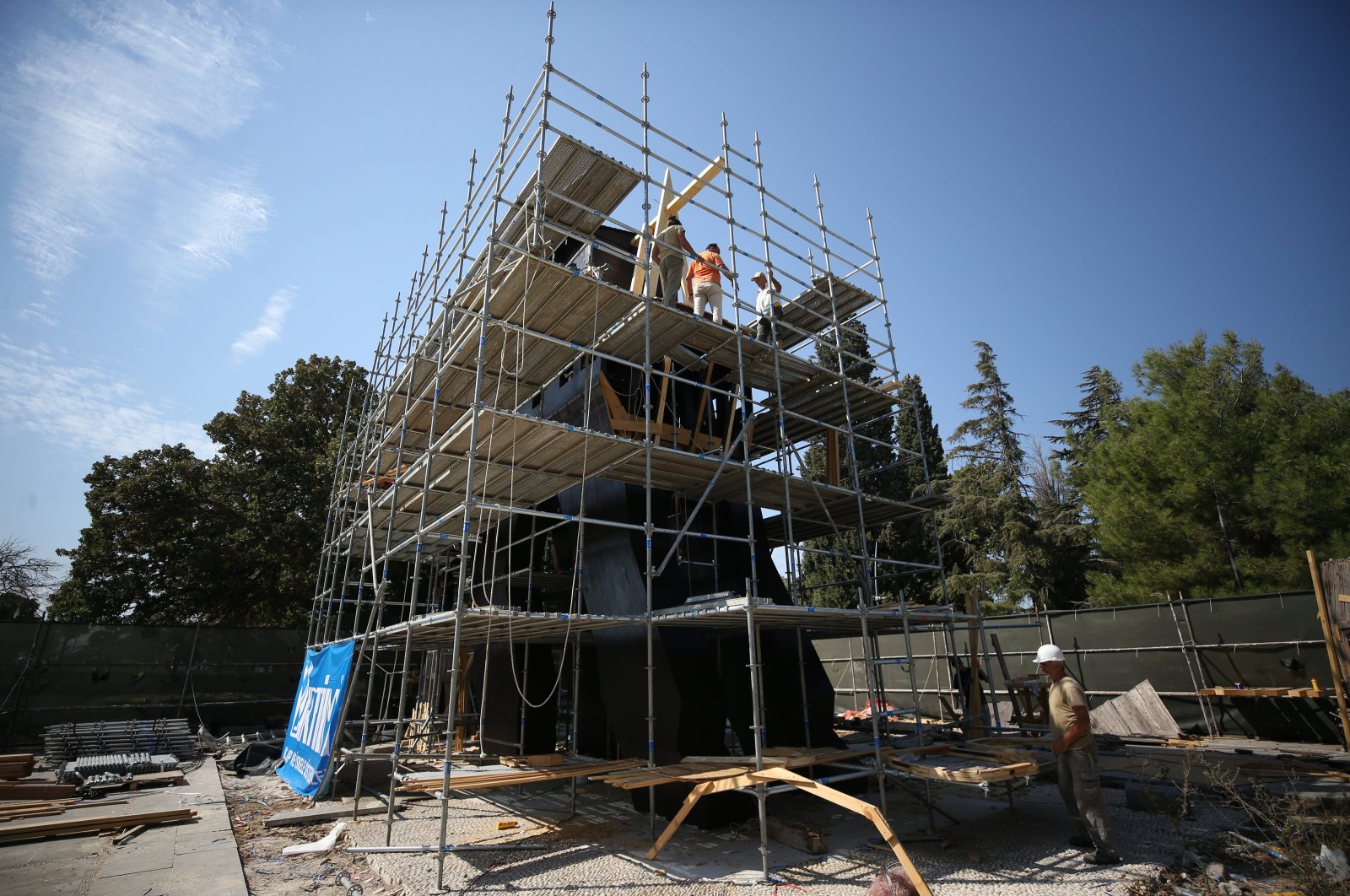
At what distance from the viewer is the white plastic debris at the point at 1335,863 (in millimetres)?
4316

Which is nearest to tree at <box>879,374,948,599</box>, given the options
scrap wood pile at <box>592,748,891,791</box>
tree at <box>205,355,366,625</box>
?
scrap wood pile at <box>592,748,891,791</box>

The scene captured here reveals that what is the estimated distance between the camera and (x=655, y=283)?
9.98 metres

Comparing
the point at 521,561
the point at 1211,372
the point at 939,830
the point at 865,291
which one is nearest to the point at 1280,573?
the point at 1211,372

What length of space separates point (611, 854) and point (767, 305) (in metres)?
8.32

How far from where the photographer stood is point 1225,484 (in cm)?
1677

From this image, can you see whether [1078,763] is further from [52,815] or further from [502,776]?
[52,815]

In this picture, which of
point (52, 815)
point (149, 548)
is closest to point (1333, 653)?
point (52, 815)

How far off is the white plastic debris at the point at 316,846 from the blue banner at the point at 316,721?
1.49 metres

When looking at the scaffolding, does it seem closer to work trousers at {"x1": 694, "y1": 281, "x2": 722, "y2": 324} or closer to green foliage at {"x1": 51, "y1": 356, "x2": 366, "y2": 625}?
work trousers at {"x1": 694, "y1": 281, "x2": 722, "y2": 324}

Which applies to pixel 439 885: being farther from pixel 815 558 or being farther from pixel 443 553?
pixel 815 558

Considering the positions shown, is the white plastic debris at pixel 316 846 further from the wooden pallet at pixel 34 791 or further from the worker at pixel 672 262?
the worker at pixel 672 262

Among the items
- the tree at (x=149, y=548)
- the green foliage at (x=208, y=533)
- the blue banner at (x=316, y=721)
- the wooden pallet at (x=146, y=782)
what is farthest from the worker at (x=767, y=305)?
the tree at (x=149, y=548)

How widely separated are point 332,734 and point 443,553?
470 cm

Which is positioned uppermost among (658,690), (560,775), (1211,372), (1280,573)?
(1211,372)
